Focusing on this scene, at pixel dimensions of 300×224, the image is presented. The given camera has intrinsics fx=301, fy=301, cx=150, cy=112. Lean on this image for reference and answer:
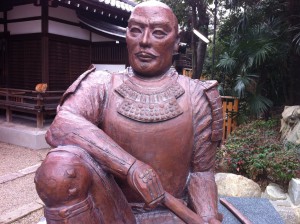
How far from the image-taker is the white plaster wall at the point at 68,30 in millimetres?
6686

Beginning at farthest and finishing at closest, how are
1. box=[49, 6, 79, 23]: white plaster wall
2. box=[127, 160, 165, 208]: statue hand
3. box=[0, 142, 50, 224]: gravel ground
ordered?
box=[49, 6, 79, 23]: white plaster wall < box=[0, 142, 50, 224]: gravel ground < box=[127, 160, 165, 208]: statue hand

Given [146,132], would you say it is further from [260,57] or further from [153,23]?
[260,57]

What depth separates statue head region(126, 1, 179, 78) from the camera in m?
1.65

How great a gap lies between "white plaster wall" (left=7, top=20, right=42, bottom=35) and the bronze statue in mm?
5491

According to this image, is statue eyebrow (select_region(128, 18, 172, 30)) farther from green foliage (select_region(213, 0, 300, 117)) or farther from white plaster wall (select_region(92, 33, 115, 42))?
white plaster wall (select_region(92, 33, 115, 42))

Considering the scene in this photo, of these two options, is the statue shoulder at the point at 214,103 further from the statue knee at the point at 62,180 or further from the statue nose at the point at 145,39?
the statue knee at the point at 62,180

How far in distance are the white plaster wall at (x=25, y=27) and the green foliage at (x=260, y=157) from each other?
4.69 metres

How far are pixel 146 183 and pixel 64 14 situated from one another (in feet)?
→ 20.9

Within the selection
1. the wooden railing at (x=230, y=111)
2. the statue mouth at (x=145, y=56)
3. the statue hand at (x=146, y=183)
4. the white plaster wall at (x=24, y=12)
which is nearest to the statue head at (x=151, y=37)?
the statue mouth at (x=145, y=56)

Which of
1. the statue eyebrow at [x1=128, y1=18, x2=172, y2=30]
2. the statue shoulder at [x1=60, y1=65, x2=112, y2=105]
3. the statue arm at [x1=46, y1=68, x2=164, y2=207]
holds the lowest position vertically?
the statue arm at [x1=46, y1=68, x2=164, y2=207]

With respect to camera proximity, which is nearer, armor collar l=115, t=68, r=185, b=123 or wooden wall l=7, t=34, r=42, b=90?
armor collar l=115, t=68, r=185, b=123

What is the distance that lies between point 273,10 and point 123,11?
147 inches

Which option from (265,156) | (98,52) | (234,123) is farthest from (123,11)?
(265,156)

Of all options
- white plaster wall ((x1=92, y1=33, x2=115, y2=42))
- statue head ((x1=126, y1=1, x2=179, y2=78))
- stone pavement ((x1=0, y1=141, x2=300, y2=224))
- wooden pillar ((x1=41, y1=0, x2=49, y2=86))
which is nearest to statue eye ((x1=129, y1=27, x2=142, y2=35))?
statue head ((x1=126, y1=1, x2=179, y2=78))
